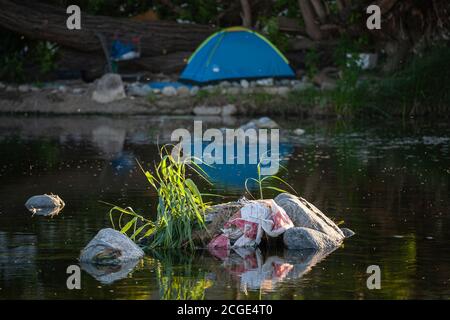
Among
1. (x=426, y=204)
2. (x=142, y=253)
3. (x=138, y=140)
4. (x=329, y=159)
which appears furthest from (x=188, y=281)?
(x=138, y=140)

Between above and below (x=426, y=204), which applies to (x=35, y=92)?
above

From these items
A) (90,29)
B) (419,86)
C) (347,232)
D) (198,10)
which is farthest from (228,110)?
(347,232)

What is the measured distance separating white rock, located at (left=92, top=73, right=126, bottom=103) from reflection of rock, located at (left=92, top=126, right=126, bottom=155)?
2322mm

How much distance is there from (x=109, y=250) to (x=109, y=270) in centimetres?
32

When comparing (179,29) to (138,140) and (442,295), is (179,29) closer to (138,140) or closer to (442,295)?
(138,140)

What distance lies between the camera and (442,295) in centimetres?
955

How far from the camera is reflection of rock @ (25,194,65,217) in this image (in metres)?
13.8

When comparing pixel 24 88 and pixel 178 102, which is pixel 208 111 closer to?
pixel 178 102

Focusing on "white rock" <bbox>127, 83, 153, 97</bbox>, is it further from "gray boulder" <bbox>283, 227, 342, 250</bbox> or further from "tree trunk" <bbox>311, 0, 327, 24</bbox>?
"gray boulder" <bbox>283, 227, 342, 250</bbox>

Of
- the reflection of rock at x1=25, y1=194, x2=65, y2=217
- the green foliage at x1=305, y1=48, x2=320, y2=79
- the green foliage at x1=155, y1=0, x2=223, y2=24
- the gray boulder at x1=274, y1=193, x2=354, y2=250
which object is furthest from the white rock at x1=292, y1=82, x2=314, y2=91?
the gray boulder at x1=274, y1=193, x2=354, y2=250

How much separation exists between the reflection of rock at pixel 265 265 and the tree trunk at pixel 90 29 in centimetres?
1622

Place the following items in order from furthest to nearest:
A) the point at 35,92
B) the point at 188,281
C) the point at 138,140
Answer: the point at 35,92
the point at 138,140
the point at 188,281
